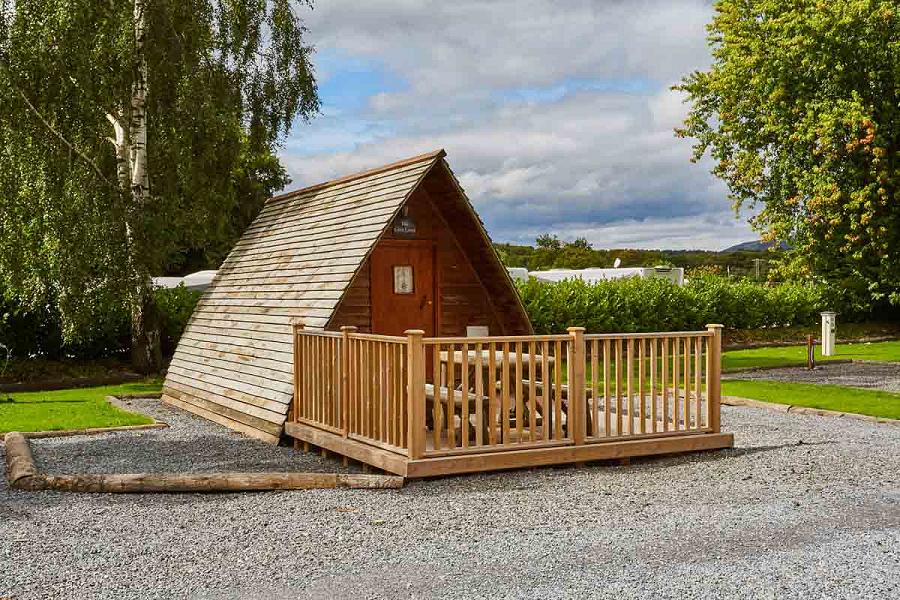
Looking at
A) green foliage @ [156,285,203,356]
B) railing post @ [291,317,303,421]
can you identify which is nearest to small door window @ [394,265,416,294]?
railing post @ [291,317,303,421]

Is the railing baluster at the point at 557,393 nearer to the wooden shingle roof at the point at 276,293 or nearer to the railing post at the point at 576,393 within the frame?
the railing post at the point at 576,393

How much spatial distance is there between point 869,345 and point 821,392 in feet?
46.3

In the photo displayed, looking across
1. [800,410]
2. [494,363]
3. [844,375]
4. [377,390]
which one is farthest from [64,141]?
[844,375]

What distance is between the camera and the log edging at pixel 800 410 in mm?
12199

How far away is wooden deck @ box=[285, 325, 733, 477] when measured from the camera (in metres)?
8.08

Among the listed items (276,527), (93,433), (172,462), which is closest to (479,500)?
(276,527)

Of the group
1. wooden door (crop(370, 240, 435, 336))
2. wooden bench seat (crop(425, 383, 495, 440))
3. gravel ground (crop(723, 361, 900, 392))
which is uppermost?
wooden door (crop(370, 240, 435, 336))

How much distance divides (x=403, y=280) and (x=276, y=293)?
5.84ft

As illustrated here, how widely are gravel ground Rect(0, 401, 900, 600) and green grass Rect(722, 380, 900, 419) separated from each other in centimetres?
480

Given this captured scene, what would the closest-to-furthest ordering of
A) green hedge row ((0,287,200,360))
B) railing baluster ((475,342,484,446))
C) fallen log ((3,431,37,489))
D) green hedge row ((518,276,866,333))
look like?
fallen log ((3,431,37,489)) < railing baluster ((475,342,484,446)) < green hedge row ((0,287,200,360)) < green hedge row ((518,276,866,333))

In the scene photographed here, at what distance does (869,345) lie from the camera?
28.1m

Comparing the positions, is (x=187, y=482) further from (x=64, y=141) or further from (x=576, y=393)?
(x=64, y=141)

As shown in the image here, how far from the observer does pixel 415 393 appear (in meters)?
7.92

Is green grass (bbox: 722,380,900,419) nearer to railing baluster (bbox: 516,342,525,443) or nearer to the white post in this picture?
the white post
